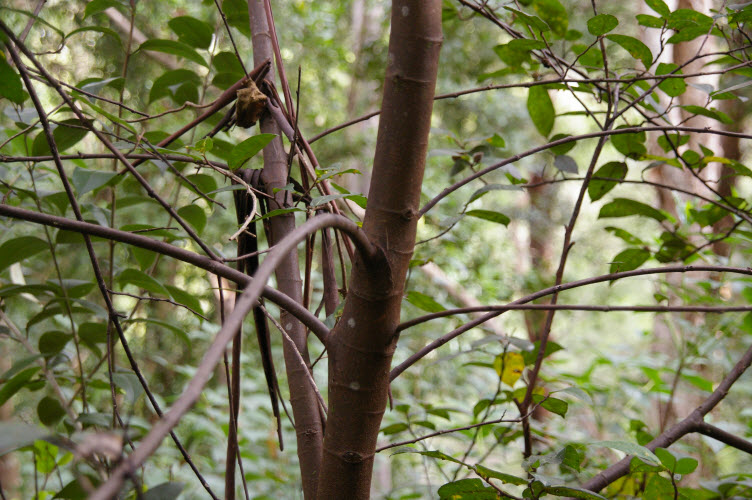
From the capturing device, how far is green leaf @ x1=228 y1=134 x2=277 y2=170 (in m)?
0.48

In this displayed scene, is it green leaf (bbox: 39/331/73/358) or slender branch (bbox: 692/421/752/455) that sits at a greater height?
green leaf (bbox: 39/331/73/358)

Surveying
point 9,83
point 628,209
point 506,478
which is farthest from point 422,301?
point 9,83

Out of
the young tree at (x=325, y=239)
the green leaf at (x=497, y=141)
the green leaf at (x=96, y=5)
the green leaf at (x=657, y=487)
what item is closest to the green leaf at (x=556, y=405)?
the young tree at (x=325, y=239)

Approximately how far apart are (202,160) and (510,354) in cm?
49

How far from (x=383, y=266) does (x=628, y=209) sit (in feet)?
1.80

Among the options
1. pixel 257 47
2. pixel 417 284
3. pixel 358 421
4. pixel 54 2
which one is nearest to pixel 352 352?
pixel 358 421

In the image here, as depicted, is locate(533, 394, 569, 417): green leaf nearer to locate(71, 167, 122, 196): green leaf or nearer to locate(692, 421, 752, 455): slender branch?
locate(692, 421, 752, 455): slender branch

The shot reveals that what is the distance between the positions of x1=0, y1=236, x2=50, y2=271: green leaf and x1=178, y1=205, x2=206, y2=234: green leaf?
0.56ft

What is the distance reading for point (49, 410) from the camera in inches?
29.5

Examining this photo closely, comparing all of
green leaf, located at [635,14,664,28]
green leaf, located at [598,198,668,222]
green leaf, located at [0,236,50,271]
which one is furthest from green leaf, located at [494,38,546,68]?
green leaf, located at [0,236,50,271]

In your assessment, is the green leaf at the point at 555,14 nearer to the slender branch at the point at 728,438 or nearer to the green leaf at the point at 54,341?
the slender branch at the point at 728,438

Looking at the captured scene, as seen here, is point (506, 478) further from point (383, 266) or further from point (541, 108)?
point (541, 108)

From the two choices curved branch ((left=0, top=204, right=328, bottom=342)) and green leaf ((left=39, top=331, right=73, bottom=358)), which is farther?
green leaf ((left=39, top=331, right=73, bottom=358))

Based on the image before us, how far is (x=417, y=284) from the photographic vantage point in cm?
247
